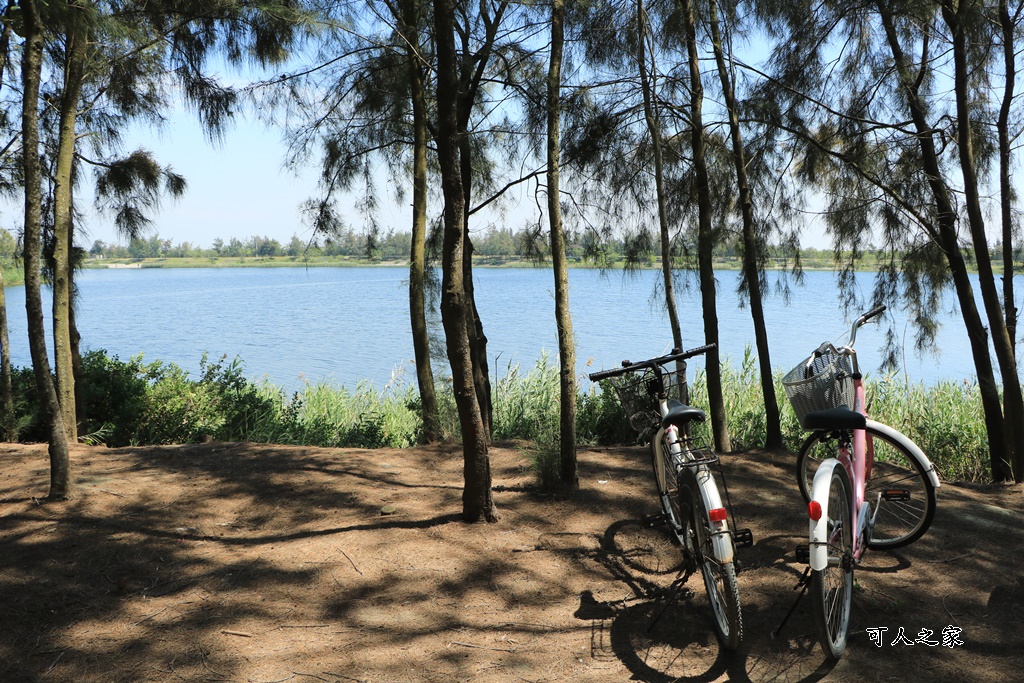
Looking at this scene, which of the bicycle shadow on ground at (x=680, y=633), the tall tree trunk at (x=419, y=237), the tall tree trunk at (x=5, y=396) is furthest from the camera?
the tall tree trunk at (x=5, y=396)

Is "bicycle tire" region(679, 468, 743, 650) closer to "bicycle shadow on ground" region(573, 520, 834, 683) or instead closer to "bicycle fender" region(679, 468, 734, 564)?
"bicycle fender" region(679, 468, 734, 564)

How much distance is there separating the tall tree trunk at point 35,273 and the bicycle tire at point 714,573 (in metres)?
3.24

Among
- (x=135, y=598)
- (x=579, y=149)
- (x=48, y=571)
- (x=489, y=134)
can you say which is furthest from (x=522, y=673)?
(x=489, y=134)

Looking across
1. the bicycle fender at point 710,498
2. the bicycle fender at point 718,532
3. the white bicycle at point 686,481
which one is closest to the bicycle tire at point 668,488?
the white bicycle at point 686,481

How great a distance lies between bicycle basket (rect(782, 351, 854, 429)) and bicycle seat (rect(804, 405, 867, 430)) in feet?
0.44

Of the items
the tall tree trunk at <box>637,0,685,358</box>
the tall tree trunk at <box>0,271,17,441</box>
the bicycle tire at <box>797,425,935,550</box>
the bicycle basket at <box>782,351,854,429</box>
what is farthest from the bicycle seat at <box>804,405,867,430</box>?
the tall tree trunk at <box>0,271,17,441</box>

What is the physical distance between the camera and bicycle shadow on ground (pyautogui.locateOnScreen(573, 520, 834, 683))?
106 inches

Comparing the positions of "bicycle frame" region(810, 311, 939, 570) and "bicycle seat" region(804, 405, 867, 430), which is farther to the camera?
"bicycle seat" region(804, 405, 867, 430)

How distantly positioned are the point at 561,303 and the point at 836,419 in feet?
6.22

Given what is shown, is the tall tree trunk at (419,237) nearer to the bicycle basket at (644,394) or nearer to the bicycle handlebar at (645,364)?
the bicycle basket at (644,394)

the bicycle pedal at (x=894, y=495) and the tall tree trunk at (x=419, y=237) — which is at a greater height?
the tall tree trunk at (x=419, y=237)

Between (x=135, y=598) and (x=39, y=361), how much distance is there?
148 centimetres

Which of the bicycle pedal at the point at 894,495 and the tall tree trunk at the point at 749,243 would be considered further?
the tall tree trunk at the point at 749,243

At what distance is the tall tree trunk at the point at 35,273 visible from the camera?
3.98 m
